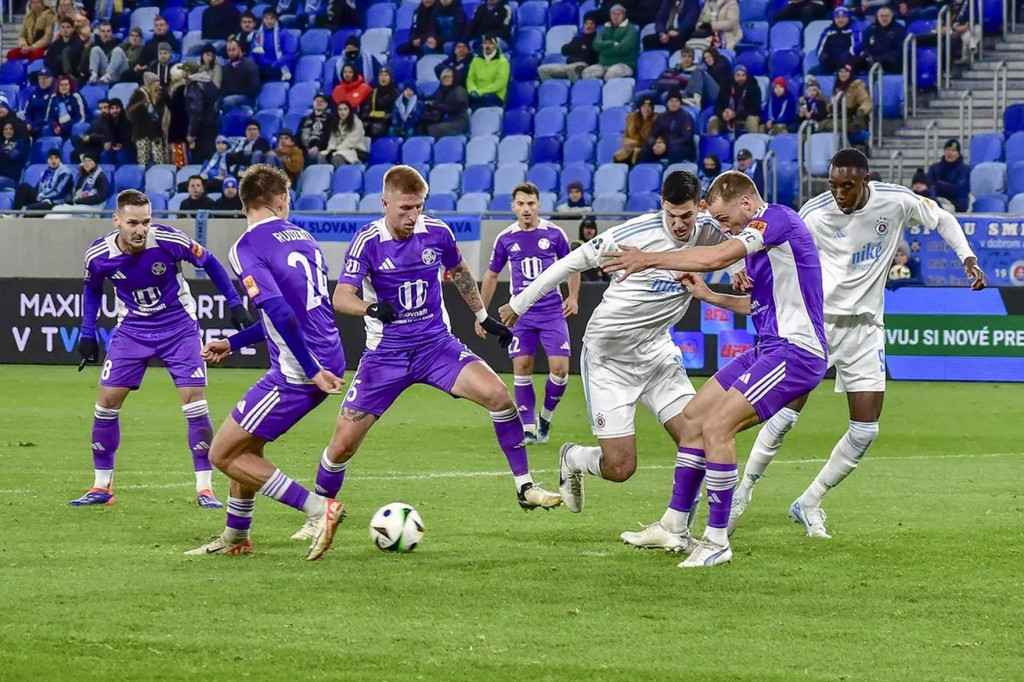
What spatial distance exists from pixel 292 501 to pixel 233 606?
4.01 ft

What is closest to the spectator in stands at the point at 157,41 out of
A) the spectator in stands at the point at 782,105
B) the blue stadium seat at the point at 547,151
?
the blue stadium seat at the point at 547,151

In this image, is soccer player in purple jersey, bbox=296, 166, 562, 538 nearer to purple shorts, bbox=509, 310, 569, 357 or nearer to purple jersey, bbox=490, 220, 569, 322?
purple shorts, bbox=509, 310, 569, 357

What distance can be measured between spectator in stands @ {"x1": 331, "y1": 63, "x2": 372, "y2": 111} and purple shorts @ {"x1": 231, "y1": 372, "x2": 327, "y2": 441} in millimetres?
18222

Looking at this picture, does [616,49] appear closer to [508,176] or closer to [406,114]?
[508,176]

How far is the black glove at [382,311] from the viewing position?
28.0ft

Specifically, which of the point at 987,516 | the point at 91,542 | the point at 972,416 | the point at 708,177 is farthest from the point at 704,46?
the point at 91,542

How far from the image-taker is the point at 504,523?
30.5 feet

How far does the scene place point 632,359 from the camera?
876 cm

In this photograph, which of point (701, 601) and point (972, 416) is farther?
point (972, 416)

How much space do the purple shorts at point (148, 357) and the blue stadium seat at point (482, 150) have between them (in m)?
14.8

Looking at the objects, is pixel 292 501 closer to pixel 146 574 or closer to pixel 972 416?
pixel 146 574

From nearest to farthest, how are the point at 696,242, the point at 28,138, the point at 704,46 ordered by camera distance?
the point at 696,242
the point at 704,46
the point at 28,138

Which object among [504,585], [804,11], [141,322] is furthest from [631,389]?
[804,11]

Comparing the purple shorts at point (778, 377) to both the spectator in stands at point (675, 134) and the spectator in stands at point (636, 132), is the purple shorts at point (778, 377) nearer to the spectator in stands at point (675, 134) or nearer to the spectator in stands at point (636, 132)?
the spectator in stands at point (675, 134)
